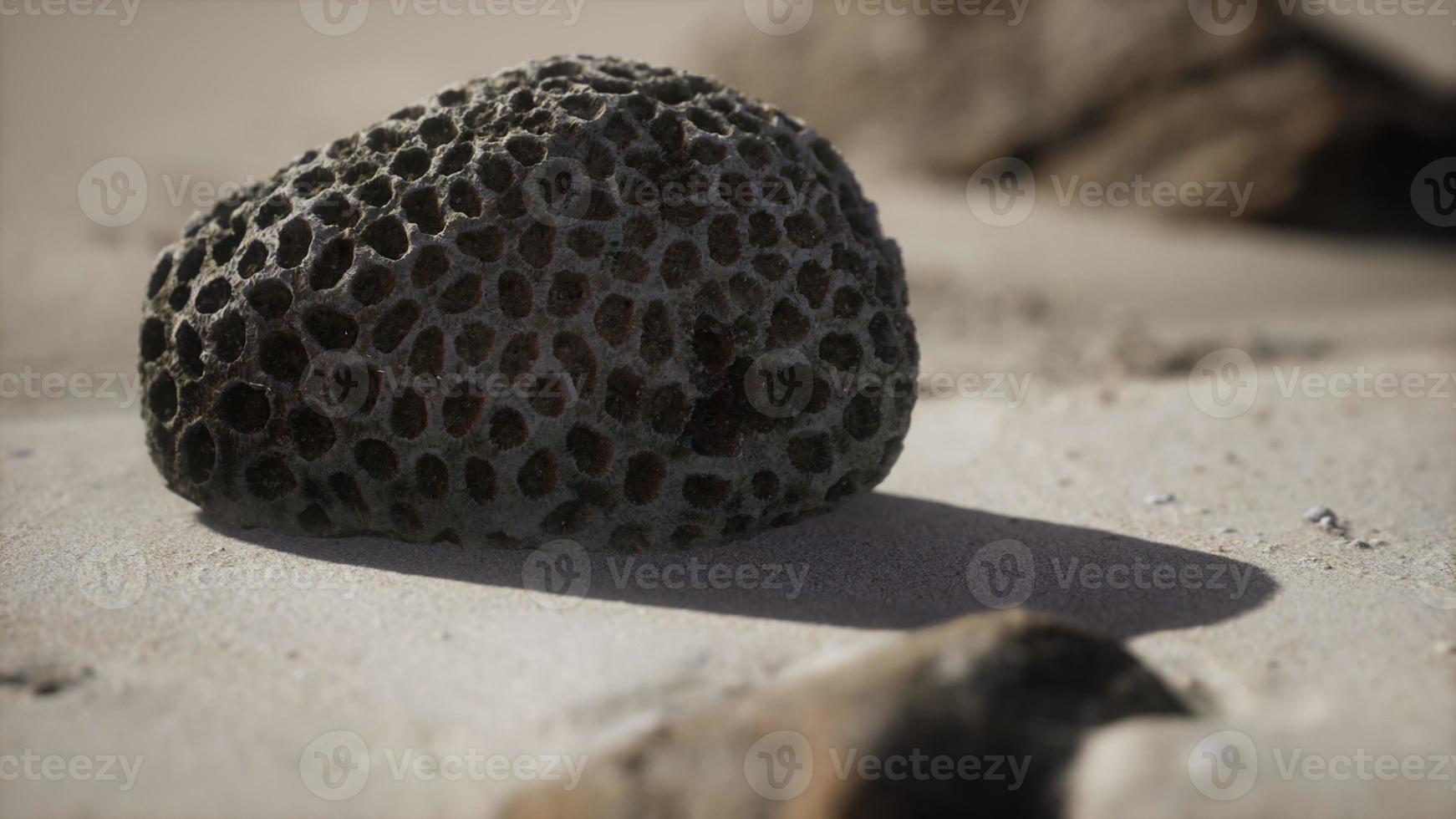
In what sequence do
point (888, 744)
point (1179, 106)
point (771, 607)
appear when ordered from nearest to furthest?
point (888, 744)
point (771, 607)
point (1179, 106)

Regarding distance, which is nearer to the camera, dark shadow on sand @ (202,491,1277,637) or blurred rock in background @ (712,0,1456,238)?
dark shadow on sand @ (202,491,1277,637)

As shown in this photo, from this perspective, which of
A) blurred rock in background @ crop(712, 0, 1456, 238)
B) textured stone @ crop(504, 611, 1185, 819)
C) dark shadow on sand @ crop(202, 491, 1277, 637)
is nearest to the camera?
textured stone @ crop(504, 611, 1185, 819)

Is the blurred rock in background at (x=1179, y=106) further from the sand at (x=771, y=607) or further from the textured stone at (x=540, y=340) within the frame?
the textured stone at (x=540, y=340)

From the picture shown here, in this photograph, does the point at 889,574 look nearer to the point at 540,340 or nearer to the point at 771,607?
the point at 771,607

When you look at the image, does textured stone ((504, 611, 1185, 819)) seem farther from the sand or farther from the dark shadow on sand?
the dark shadow on sand

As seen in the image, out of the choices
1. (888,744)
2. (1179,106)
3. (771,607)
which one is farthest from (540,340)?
(1179,106)

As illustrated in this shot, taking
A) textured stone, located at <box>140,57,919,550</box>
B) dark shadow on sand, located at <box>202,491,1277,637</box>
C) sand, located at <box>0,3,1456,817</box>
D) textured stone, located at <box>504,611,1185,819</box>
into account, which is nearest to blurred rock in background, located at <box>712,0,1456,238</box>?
sand, located at <box>0,3,1456,817</box>
